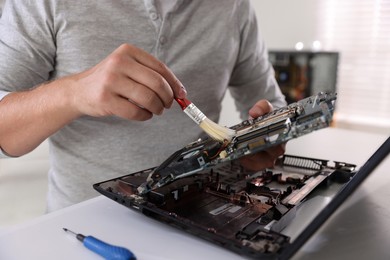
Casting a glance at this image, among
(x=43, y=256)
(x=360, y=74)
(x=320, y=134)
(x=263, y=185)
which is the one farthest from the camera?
(x=360, y=74)

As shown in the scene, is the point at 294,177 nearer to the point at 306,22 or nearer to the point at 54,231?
the point at 54,231

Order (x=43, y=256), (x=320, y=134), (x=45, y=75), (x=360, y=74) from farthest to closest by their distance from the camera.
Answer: (x=360, y=74)
(x=320, y=134)
(x=45, y=75)
(x=43, y=256)

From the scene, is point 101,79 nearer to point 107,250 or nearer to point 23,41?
point 107,250

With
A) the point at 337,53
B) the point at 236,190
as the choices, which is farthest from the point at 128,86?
the point at 337,53

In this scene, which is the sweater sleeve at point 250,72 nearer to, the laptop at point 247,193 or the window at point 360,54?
the laptop at point 247,193

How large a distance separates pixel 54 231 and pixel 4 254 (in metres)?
0.07

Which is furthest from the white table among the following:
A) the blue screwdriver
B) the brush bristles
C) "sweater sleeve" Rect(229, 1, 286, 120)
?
"sweater sleeve" Rect(229, 1, 286, 120)

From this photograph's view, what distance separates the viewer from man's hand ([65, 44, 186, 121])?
481 mm

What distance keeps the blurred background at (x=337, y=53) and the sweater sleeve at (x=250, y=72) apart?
2.45 feet

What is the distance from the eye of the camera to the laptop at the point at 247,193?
1.25 ft

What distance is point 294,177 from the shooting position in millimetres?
602

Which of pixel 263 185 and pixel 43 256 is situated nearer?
pixel 43 256

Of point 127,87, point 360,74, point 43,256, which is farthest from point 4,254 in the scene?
point 360,74

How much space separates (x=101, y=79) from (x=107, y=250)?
23 centimetres
